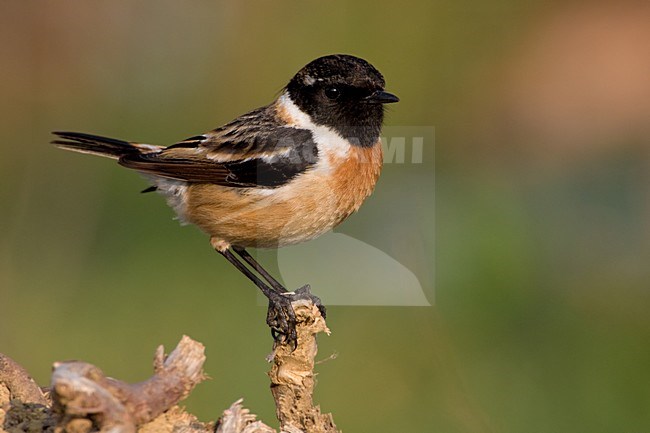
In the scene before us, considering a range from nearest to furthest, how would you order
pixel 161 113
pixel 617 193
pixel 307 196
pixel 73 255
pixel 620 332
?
pixel 307 196 → pixel 620 332 → pixel 73 255 → pixel 617 193 → pixel 161 113

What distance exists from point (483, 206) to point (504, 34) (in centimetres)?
268

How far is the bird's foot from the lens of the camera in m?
4.37

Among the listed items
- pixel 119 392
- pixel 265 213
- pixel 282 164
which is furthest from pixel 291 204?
pixel 119 392

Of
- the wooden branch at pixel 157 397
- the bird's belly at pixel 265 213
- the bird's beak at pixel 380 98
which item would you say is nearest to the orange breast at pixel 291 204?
the bird's belly at pixel 265 213

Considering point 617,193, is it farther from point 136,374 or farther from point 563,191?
point 136,374

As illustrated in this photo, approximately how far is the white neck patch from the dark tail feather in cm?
81

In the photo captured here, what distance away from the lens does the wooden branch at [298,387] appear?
3.80m

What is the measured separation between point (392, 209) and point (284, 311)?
3.30 metres

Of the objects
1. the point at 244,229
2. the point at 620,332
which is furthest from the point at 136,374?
the point at 620,332

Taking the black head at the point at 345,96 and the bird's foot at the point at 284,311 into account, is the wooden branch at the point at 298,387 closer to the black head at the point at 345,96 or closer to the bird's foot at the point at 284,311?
the bird's foot at the point at 284,311

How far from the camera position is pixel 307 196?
15.7ft

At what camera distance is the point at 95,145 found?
5.18 m

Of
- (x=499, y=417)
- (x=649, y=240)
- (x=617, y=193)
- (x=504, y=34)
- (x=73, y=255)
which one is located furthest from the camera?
(x=504, y=34)

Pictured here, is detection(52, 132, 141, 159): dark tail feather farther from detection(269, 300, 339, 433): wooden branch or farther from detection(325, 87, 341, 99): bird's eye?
detection(269, 300, 339, 433): wooden branch
